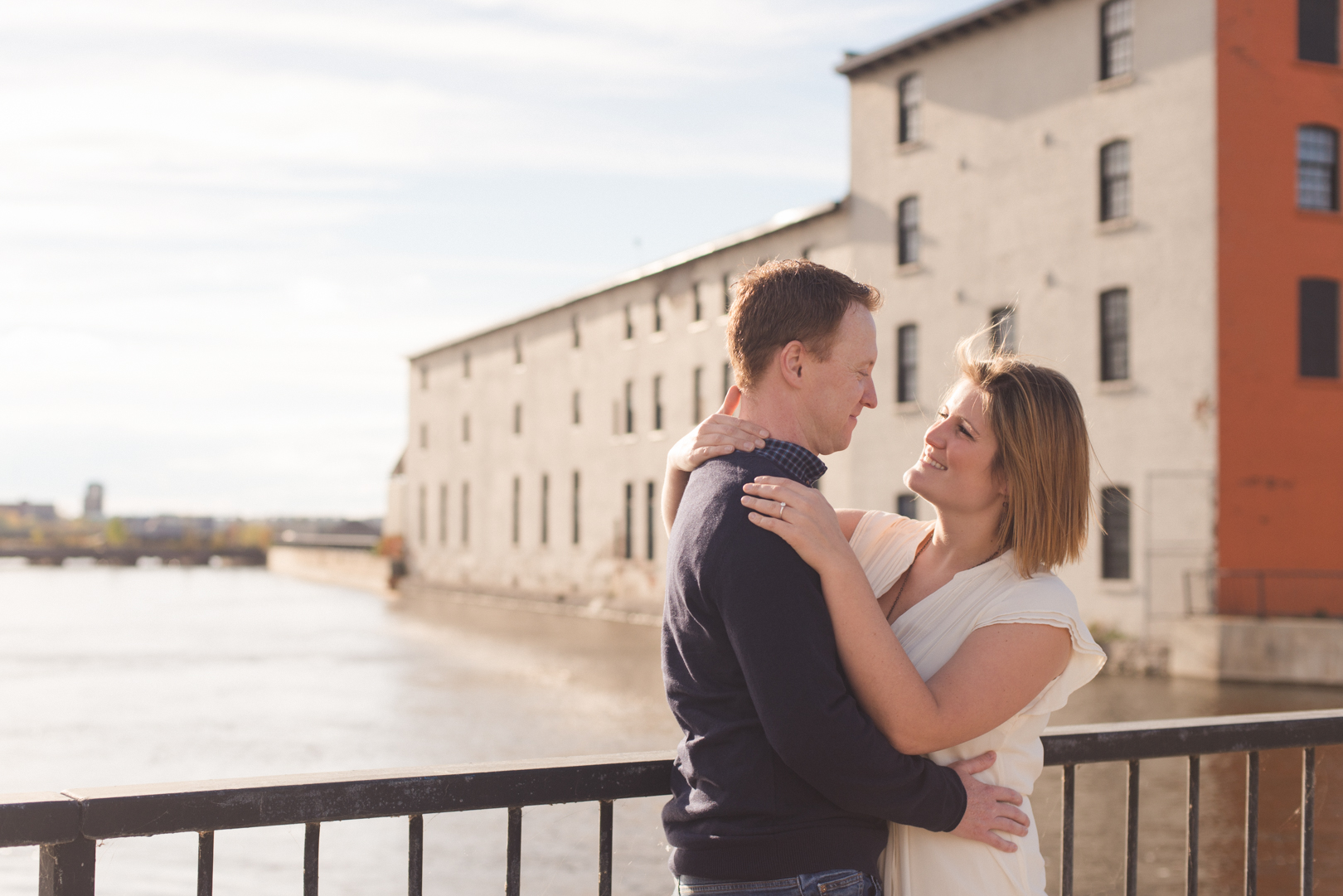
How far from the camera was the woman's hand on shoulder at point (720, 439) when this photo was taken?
2.59m

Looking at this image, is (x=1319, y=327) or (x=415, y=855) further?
(x=1319, y=327)

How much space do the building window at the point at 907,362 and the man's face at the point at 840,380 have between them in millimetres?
31010

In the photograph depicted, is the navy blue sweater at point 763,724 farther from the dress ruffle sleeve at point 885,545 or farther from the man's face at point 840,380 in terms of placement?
the dress ruffle sleeve at point 885,545

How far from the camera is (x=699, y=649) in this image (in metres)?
2.48

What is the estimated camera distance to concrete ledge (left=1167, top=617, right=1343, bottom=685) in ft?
75.3

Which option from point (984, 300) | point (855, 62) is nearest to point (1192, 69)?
point (984, 300)

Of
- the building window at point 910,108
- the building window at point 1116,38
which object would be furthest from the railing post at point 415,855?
the building window at point 910,108

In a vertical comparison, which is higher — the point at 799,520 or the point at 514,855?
the point at 799,520

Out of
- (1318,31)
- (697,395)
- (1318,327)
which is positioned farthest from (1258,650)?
(697,395)

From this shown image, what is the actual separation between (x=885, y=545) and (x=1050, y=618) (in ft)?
1.66

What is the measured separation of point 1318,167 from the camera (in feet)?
89.0

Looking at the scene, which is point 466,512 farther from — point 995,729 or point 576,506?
point 995,729

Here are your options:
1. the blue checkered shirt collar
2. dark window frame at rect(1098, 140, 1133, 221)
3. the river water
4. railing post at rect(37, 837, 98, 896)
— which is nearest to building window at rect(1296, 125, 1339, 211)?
dark window frame at rect(1098, 140, 1133, 221)

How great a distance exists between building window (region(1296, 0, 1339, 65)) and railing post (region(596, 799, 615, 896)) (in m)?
28.3
